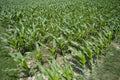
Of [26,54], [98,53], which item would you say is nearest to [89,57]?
[98,53]

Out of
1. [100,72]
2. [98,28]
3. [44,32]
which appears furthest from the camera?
[98,28]

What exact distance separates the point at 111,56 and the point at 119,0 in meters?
14.4

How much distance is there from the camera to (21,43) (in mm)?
7000

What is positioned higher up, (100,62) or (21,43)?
(21,43)

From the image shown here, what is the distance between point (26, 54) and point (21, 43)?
446 mm

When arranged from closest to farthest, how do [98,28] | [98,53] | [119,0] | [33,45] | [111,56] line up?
[98,53] → [111,56] → [33,45] → [98,28] → [119,0]

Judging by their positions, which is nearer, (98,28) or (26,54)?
(26,54)

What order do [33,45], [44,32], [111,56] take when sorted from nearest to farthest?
[111,56] → [33,45] → [44,32]

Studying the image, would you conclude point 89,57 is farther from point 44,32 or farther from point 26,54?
point 44,32

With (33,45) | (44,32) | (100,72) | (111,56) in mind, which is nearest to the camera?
(100,72)

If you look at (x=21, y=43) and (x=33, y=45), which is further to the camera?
(x=33, y=45)

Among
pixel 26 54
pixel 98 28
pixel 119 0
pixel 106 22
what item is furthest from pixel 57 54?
pixel 119 0

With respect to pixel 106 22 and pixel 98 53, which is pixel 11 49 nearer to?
pixel 98 53

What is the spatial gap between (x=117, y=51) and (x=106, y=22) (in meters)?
3.12
